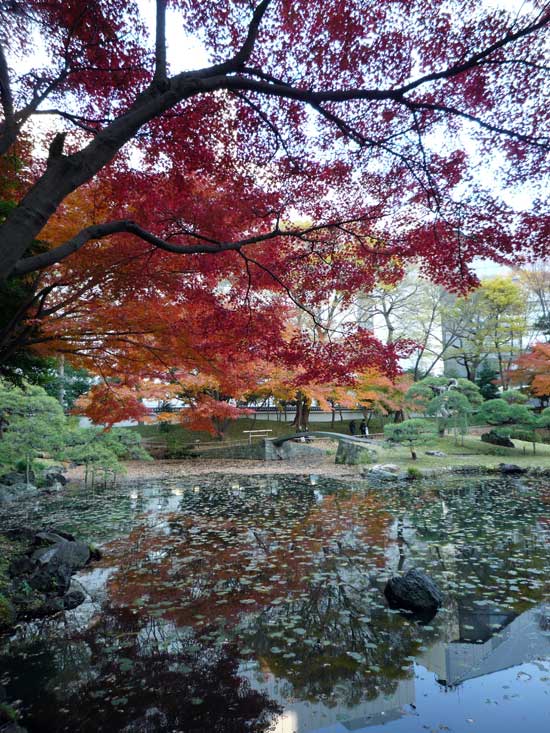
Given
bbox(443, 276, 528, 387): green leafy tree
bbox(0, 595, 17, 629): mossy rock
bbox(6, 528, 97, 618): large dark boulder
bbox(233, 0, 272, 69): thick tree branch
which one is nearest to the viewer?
bbox(233, 0, 272, 69): thick tree branch

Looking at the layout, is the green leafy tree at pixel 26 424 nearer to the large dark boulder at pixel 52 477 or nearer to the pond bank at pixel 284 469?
the large dark boulder at pixel 52 477

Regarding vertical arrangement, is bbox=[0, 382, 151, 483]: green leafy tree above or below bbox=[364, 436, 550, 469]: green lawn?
above

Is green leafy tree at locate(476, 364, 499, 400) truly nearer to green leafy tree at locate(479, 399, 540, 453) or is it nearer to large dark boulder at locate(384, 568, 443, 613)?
green leafy tree at locate(479, 399, 540, 453)

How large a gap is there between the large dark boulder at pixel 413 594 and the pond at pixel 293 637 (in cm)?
15

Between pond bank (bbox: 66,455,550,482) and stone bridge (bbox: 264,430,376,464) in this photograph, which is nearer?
pond bank (bbox: 66,455,550,482)

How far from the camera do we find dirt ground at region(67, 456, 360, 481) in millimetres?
15992

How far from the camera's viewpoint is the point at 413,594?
183 inches

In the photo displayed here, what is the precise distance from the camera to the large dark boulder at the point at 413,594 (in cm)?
459

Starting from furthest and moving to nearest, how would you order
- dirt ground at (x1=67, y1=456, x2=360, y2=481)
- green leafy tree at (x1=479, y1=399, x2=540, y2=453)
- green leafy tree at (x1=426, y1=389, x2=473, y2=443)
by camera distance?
green leafy tree at (x1=426, y1=389, x2=473, y2=443) < green leafy tree at (x1=479, y1=399, x2=540, y2=453) < dirt ground at (x1=67, y1=456, x2=360, y2=481)

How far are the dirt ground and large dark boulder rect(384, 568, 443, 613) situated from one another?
9967mm

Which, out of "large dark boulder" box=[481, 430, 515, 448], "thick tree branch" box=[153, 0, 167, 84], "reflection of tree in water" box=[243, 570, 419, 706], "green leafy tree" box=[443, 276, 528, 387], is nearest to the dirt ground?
"large dark boulder" box=[481, 430, 515, 448]

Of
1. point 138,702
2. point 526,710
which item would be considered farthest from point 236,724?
point 526,710

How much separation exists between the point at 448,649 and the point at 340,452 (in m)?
14.5

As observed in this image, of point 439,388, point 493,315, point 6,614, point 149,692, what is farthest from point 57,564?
point 493,315
